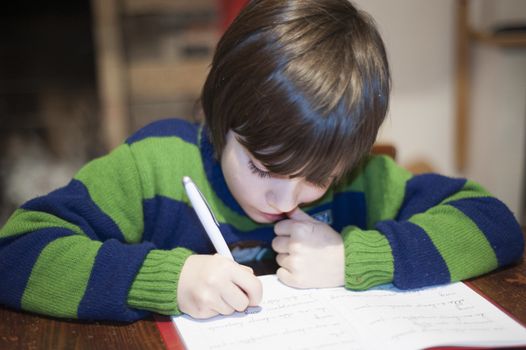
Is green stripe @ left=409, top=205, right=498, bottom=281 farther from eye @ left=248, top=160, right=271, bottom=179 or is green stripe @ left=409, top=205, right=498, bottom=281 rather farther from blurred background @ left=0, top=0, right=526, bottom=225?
blurred background @ left=0, top=0, right=526, bottom=225

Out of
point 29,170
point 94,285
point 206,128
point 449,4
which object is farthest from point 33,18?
point 94,285

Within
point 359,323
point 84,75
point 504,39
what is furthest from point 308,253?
point 84,75

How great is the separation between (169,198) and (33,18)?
224 centimetres

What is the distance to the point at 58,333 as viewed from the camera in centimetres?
64

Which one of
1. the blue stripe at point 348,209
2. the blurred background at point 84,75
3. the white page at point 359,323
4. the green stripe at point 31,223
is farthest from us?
the blurred background at point 84,75

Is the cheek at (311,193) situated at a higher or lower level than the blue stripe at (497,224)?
higher

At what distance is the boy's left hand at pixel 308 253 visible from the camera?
2.39ft

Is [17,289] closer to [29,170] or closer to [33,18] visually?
[29,170]

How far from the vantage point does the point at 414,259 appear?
739mm

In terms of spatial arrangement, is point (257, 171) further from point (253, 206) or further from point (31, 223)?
point (31, 223)

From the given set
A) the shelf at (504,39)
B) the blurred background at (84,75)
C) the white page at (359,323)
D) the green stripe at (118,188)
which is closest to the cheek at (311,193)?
the white page at (359,323)

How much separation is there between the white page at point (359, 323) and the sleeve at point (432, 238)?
0.02m

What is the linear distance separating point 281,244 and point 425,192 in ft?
0.73

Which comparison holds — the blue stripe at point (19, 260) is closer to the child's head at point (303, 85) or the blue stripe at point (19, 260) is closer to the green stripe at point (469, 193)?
the child's head at point (303, 85)
